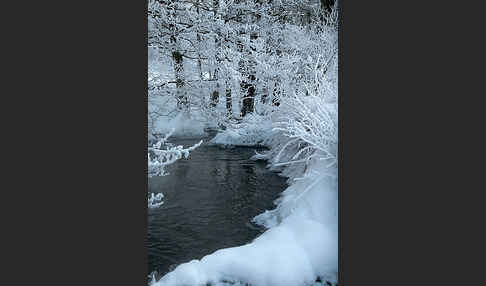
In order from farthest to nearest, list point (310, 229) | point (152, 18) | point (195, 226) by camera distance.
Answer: point (152, 18) → point (195, 226) → point (310, 229)

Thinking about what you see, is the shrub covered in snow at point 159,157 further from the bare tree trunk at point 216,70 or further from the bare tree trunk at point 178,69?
the bare tree trunk at point 216,70

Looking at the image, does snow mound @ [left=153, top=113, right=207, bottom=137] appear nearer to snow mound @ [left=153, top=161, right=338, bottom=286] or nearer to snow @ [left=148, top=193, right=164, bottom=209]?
Result: snow @ [left=148, top=193, right=164, bottom=209]

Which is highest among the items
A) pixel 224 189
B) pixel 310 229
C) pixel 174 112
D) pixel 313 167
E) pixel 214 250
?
pixel 174 112

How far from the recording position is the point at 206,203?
3.01 m

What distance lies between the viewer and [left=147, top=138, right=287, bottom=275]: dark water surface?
2705 millimetres

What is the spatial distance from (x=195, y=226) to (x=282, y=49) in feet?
6.66

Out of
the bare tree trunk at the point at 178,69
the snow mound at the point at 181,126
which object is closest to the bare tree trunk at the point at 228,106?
the snow mound at the point at 181,126

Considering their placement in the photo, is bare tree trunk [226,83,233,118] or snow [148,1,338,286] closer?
snow [148,1,338,286]

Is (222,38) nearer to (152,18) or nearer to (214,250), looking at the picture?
(152,18)

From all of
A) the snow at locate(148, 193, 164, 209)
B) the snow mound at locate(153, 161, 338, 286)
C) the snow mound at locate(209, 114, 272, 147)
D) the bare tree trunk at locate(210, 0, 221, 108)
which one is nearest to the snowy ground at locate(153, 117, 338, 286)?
the snow mound at locate(153, 161, 338, 286)

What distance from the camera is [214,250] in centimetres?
268

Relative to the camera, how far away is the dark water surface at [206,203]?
2.71 m

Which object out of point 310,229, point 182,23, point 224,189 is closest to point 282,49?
point 182,23

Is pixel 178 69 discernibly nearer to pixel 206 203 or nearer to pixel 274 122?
pixel 274 122
